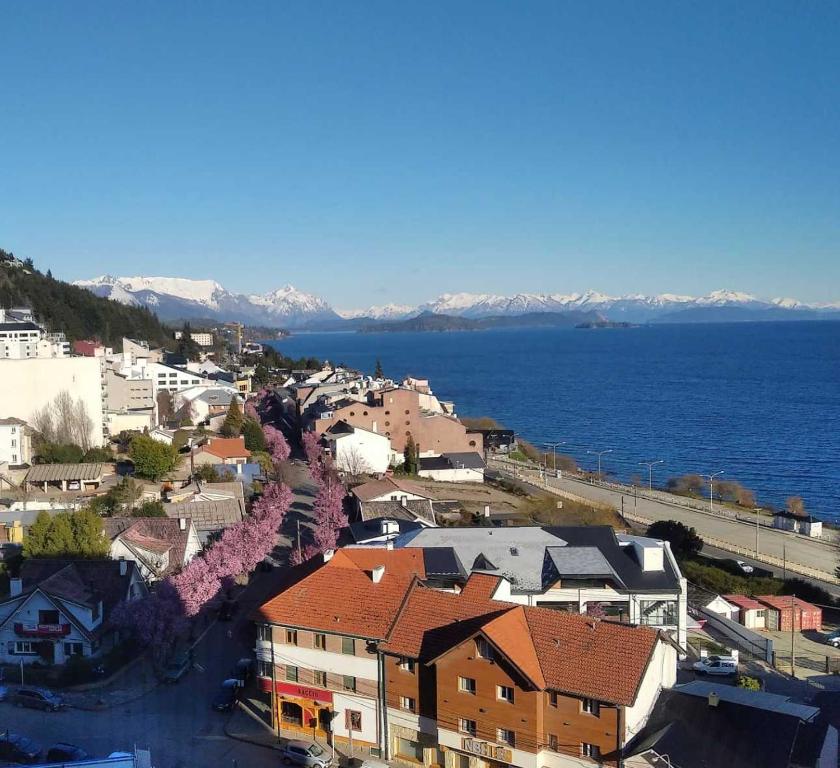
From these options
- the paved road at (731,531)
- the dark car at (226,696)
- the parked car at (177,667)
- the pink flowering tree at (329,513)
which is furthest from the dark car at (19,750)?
the paved road at (731,531)

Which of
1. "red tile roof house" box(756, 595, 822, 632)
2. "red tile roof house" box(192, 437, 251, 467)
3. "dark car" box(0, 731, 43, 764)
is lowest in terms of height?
"red tile roof house" box(756, 595, 822, 632)

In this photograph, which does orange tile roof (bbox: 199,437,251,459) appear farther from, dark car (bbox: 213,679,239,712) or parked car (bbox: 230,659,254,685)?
dark car (bbox: 213,679,239,712)

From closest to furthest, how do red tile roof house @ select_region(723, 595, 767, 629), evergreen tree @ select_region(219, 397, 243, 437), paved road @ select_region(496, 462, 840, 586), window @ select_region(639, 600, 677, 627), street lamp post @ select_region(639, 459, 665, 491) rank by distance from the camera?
window @ select_region(639, 600, 677, 627) → red tile roof house @ select_region(723, 595, 767, 629) → paved road @ select_region(496, 462, 840, 586) → evergreen tree @ select_region(219, 397, 243, 437) → street lamp post @ select_region(639, 459, 665, 491)

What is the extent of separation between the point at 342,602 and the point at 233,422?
22.5m

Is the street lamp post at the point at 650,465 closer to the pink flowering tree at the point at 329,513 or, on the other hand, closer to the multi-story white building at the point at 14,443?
the pink flowering tree at the point at 329,513

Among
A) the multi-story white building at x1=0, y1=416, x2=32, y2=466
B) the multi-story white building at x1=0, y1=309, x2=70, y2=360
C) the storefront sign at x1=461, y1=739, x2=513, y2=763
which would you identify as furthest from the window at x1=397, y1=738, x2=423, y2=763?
the multi-story white building at x1=0, y1=309, x2=70, y2=360

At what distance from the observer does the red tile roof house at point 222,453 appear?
87.0ft

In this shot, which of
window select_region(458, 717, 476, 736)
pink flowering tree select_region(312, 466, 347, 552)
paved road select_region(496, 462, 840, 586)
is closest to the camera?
window select_region(458, 717, 476, 736)

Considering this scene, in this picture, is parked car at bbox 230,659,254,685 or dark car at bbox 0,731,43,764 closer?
dark car at bbox 0,731,43,764

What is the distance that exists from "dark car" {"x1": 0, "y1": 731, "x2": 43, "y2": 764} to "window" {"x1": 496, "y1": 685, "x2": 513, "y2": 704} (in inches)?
203

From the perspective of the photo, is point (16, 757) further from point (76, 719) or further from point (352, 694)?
point (352, 694)

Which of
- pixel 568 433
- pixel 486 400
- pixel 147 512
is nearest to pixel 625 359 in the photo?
pixel 486 400

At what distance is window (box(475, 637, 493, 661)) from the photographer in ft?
29.9

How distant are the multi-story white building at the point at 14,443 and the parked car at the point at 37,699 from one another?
15398 mm
